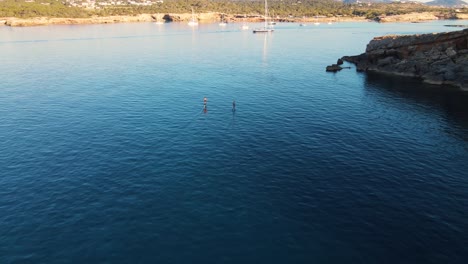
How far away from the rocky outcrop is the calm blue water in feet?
32.1

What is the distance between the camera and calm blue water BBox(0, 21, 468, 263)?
34.0m

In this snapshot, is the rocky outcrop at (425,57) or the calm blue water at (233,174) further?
the rocky outcrop at (425,57)

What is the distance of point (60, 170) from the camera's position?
163ft

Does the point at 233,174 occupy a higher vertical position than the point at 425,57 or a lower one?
lower

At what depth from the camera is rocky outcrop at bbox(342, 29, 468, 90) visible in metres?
99.5

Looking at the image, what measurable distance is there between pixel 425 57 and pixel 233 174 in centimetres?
9840

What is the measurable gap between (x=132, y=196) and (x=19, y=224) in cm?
1331

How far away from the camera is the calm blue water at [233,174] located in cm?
3397

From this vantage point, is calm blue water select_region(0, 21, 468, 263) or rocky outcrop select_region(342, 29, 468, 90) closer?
calm blue water select_region(0, 21, 468, 263)

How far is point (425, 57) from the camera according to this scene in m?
110

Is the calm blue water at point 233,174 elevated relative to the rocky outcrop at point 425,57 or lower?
lower

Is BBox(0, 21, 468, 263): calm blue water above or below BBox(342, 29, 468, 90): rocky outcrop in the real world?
below

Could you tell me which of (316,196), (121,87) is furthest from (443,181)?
(121,87)

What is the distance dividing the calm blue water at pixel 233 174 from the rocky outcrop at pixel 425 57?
979 cm
